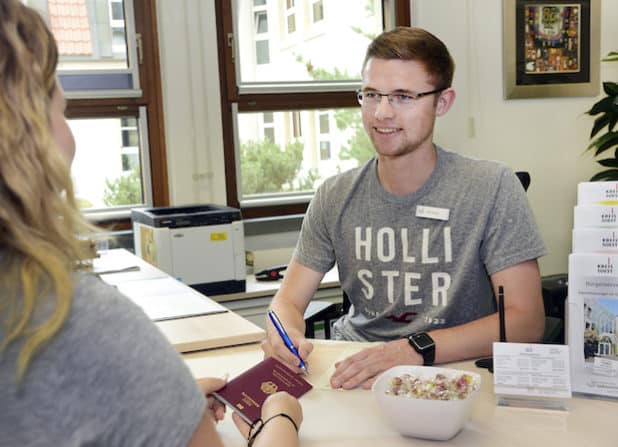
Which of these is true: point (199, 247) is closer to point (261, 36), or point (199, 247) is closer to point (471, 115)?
point (261, 36)

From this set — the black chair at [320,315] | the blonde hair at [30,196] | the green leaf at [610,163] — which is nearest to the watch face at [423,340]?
the black chair at [320,315]

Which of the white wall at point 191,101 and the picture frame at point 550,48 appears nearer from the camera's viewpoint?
the white wall at point 191,101

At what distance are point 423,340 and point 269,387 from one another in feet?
1.18

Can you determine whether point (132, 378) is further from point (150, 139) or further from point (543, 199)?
point (543, 199)

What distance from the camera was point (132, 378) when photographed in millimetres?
602

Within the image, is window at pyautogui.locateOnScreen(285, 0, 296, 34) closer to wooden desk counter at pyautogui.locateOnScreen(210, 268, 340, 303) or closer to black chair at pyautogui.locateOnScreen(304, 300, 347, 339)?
wooden desk counter at pyautogui.locateOnScreen(210, 268, 340, 303)

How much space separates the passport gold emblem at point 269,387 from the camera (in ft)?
3.86

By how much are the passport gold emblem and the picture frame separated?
2.80 metres

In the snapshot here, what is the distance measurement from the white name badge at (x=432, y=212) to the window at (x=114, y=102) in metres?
1.83

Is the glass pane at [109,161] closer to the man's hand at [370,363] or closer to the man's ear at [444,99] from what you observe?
the man's ear at [444,99]

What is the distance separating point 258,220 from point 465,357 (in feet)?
6.94

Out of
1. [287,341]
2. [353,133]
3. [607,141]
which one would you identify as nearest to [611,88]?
[607,141]

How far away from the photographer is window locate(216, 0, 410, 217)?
335 cm

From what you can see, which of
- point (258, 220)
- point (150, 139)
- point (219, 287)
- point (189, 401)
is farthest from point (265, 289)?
point (189, 401)
